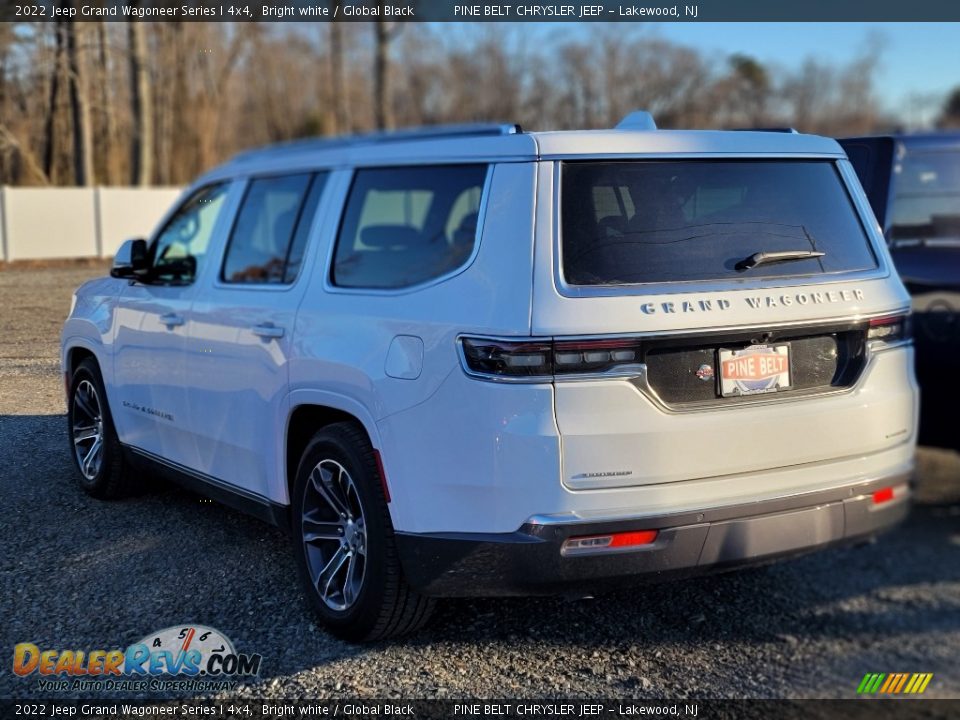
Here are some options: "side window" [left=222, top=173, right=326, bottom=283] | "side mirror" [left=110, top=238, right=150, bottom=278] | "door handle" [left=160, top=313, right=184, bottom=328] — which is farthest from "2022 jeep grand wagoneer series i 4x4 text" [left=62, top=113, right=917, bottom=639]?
"side mirror" [left=110, top=238, right=150, bottom=278]

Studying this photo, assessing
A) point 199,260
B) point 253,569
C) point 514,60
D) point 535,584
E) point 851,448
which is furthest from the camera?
point 514,60

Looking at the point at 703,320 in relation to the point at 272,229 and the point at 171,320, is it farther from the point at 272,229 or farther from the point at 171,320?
the point at 171,320

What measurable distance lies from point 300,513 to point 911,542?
232cm

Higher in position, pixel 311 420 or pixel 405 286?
pixel 405 286

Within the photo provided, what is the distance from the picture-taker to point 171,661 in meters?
4.04

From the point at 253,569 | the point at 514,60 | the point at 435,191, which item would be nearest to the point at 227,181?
the point at 435,191

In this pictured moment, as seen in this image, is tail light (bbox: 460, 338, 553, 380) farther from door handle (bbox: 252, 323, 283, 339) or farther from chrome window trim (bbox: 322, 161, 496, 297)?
door handle (bbox: 252, 323, 283, 339)

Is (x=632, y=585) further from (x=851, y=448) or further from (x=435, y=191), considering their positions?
(x=435, y=191)

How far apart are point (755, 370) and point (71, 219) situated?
901 inches

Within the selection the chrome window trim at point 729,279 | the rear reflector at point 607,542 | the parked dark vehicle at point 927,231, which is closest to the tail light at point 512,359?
the chrome window trim at point 729,279

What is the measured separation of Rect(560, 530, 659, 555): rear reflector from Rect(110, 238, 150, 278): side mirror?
3233 mm

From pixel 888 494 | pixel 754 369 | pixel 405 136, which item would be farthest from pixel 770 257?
pixel 405 136

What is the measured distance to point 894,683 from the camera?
10.2 ft

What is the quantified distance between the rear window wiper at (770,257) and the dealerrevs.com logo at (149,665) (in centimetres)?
229
